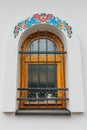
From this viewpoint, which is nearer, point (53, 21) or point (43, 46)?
point (53, 21)

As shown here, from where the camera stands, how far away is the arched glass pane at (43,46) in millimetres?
3383

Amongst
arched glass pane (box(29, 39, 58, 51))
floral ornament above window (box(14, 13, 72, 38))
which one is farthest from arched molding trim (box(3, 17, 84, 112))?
arched glass pane (box(29, 39, 58, 51))

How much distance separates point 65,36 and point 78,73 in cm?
58

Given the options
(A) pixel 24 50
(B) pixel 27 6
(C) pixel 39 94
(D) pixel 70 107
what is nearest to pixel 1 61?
(A) pixel 24 50

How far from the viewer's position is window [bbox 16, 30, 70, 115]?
3.18 meters

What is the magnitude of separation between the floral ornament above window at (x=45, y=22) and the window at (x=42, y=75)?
211 millimetres

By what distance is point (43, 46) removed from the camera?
11.2 ft

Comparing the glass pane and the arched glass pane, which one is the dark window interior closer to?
the glass pane

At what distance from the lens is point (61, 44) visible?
134 inches

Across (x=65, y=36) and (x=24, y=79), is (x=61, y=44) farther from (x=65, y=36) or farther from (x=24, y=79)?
(x=24, y=79)

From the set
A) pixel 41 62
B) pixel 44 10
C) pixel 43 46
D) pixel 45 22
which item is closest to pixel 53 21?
pixel 45 22

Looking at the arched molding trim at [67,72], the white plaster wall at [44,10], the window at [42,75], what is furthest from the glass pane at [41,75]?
the white plaster wall at [44,10]

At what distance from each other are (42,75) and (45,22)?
31.1 inches

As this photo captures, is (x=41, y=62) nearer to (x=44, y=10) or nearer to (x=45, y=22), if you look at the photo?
(x=45, y=22)
